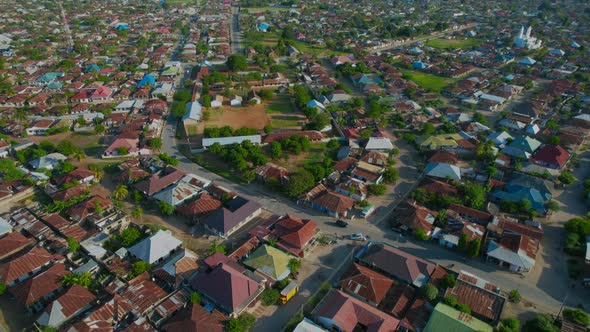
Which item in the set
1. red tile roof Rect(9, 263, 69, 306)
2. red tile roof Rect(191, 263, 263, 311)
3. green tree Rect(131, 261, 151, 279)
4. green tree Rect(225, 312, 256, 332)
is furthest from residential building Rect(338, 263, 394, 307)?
red tile roof Rect(9, 263, 69, 306)

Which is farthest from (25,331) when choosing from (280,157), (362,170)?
(362,170)

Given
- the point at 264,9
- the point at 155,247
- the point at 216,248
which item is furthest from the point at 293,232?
the point at 264,9

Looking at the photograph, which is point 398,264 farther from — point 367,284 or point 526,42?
point 526,42

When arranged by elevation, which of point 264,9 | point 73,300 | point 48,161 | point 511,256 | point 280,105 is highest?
point 73,300

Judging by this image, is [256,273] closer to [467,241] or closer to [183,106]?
[467,241]

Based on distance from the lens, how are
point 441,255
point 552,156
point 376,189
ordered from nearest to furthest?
point 441,255
point 376,189
point 552,156

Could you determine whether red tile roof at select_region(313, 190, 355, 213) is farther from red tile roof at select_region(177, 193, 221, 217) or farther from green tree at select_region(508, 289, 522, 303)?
green tree at select_region(508, 289, 522, 303)
